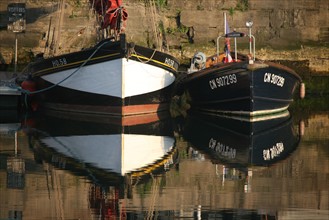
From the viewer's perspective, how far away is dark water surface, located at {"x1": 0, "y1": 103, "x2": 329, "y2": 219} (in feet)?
39.1

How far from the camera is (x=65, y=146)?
1739cm

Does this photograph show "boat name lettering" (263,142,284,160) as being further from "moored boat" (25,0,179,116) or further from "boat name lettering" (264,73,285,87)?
"moored boat" (25,0,179,116)

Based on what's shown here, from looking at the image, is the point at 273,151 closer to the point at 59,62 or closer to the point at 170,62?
the point at 170,62

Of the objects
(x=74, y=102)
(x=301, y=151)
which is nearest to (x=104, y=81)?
(x=74, y=102)

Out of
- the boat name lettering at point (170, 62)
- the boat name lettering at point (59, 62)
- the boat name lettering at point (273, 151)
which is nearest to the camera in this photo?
the boat name lettering at point (273, 151)

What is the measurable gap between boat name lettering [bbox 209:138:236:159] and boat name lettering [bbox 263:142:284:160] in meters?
0.53

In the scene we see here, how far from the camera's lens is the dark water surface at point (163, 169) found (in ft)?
39.1

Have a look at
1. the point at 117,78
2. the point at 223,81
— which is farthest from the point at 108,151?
the point at 223,81

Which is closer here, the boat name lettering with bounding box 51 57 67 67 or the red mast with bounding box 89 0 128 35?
the red mast with bounding box 89 0 128 35

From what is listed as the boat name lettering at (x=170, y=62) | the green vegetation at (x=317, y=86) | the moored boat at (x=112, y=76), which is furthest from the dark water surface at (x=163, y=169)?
the green vegetation at (x=317, y=86)

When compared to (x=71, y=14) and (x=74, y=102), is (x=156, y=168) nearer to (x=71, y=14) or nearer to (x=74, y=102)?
(x=74, y=102)

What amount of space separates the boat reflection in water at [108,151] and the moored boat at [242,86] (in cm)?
121

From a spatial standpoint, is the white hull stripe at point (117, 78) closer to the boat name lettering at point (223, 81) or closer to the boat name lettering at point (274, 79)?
→ the boat name lettering at point (223, 81)

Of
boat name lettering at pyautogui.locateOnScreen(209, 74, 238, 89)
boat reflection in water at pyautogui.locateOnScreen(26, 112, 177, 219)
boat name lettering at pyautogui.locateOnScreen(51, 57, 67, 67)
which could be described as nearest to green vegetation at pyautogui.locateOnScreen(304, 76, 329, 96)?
boat name lettering at pyautogui.locateOnScreen(209, 74, 238, 89)
